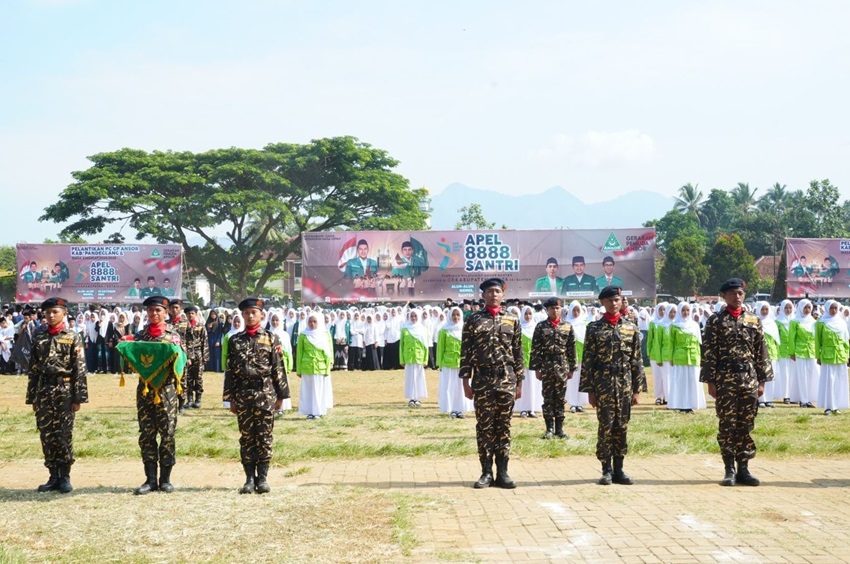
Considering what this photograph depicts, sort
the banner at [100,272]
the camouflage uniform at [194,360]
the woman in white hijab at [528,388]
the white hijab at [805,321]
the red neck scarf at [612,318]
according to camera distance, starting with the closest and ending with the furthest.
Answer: the red neck scarf at [612,318] → the woman in white hijab at [528,388] → the camouflage uniform at [194,360] → the white hijab at [805,321] → the banner at [100,272]

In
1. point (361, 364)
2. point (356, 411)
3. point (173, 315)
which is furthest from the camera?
point (361, 364)

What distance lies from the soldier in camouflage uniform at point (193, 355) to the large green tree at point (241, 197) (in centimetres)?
2714

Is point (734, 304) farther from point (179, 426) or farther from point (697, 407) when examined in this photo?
point (179, 426)

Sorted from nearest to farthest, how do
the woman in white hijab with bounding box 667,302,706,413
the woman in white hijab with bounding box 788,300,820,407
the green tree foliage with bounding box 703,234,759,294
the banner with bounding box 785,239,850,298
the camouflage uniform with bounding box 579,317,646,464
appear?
1. the camouflage uniform with bounding box 579,317,646,464
2. the woman in white hijab with bounding box 667,302,706,413
3. the woman in white hijab with bounding box 788,300,820,407
4. the banner with bounding box 785,239,850,298
5. the green tree foliage with bounding box 703,234,759,294

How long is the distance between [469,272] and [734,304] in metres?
19.6

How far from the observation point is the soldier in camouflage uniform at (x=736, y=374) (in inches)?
350

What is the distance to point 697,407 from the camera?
607 inches

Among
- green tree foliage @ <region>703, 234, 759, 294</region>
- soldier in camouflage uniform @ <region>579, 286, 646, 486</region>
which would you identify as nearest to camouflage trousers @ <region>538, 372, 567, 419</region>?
soldier in camouflage uniform @ <region>579, 286, 646, 486</region>

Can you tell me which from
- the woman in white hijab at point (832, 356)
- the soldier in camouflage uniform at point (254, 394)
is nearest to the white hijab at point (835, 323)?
the woman in white hijab at point (832, 356)

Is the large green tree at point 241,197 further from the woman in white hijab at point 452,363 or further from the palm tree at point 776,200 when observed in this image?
the palm tree at point 776,200

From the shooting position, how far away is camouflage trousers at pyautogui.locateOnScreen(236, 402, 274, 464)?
861 centimetres

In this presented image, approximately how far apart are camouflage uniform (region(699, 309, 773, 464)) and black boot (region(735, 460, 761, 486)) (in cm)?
5

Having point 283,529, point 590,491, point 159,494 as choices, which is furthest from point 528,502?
point 159,494

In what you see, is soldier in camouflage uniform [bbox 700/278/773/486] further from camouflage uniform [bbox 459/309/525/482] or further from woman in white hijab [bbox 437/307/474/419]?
woman in white hijab [bbox 437/307/474/419]
